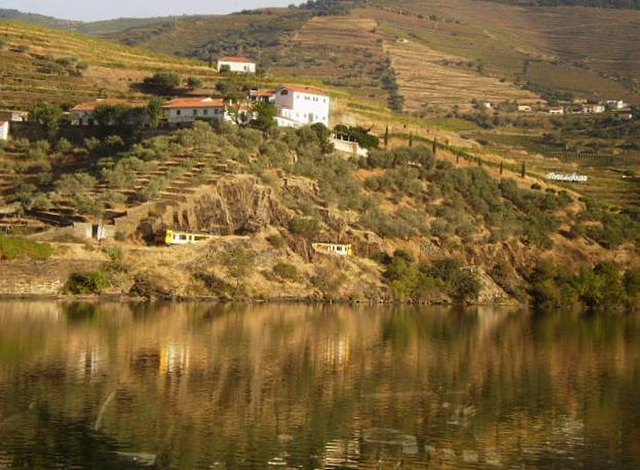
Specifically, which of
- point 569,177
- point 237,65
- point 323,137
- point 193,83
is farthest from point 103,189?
point 569,177

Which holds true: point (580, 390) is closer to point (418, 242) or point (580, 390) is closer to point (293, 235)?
point (293, 235)

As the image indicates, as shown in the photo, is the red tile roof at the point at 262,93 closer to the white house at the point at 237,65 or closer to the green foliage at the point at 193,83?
the green foliage at the point at 193,83

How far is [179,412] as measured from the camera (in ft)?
125

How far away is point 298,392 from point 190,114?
56656mm

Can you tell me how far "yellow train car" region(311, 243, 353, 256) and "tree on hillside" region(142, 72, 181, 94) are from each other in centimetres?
3159

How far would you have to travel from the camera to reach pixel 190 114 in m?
96.9

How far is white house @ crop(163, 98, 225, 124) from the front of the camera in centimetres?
9612

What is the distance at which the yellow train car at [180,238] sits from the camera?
7706cm

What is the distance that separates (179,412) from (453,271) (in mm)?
50225

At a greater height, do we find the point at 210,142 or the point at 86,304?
the point at 210,142

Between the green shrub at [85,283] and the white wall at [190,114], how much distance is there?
91.4 ft

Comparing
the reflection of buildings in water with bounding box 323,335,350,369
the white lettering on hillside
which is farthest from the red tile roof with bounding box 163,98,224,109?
the reflection of buildings in water with bounding box 323,335,350,369

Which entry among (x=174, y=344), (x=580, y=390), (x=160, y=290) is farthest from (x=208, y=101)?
(x=580, y=390)

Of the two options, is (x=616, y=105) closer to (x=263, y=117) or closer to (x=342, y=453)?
(x=263, y=117)
